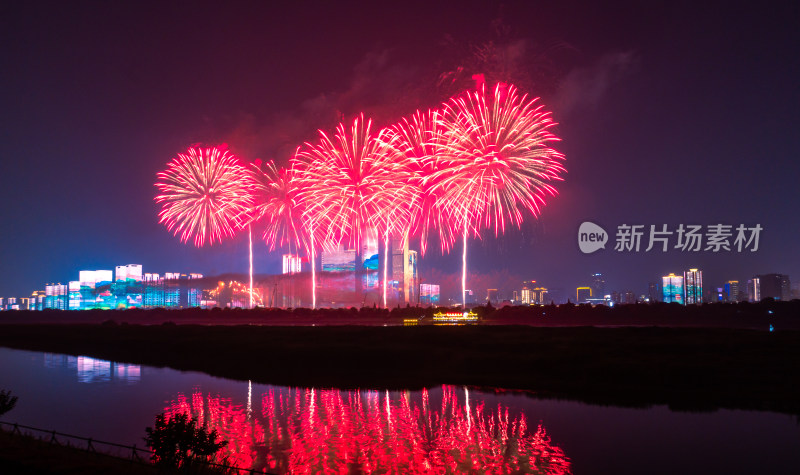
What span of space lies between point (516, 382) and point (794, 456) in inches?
728

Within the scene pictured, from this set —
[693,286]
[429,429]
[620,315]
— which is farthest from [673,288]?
[429,429]

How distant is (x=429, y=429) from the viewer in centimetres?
2872

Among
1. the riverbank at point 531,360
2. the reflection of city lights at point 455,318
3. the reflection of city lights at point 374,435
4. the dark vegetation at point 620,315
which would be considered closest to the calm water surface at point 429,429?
the reflection of city lights at point 374,435

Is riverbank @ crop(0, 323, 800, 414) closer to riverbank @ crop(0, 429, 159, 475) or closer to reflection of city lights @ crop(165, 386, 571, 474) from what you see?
reflection of city lights @ crop(165, 386, 571, 474)

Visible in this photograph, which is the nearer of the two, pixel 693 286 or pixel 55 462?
pixel 55 462

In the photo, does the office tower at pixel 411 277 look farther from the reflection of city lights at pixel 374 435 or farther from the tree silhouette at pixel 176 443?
the tree silhouette at pixel 176 443

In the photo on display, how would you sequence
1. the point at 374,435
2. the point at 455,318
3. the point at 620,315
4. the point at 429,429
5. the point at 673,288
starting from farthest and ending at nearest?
the point at 673,288 → the point at 455,318 → the point at 620,315 → the point at 429,429 → the point at 374,435

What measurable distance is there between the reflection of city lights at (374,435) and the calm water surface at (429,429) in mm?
57

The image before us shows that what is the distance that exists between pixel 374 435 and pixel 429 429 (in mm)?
2933

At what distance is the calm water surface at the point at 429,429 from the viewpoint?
23328mm

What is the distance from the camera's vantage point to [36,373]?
175 ft

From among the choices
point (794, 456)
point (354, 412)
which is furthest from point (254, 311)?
point (794, 456)

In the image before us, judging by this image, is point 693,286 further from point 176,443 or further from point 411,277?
point 176,443

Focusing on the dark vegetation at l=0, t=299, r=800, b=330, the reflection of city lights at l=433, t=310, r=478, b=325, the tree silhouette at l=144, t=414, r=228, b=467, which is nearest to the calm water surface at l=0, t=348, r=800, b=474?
the tree silhouette at l=144, t=414, r=228, b=467
